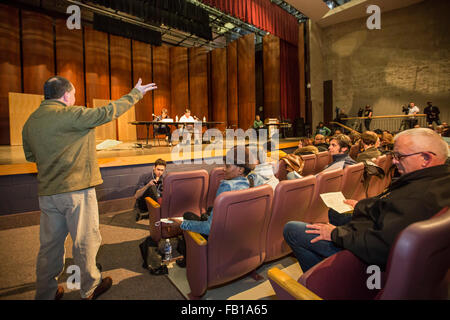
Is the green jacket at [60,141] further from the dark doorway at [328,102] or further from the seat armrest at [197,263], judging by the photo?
the dark doorway at [328,102]

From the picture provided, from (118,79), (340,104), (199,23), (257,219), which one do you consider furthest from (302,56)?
(257,219)

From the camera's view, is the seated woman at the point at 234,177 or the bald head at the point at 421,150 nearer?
the bald head at the point at 421,150

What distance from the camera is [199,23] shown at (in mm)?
8641

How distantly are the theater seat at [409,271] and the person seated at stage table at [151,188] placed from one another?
2.12 m

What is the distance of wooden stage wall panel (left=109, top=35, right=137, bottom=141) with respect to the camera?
10.1 m

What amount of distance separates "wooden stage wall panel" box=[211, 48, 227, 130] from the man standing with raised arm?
418 inches

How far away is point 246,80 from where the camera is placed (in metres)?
11.1

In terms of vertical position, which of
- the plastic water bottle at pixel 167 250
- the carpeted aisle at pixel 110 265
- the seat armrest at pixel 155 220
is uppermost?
the seat armrest at pixel 155 220

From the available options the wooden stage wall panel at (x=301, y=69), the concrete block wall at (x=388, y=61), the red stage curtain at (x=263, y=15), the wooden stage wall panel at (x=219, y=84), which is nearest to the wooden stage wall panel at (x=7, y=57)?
the red stage curtain at (x=263, y=15)

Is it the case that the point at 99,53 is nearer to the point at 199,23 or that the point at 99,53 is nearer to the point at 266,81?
the point at 199,23

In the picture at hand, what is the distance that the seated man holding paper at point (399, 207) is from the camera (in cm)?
98

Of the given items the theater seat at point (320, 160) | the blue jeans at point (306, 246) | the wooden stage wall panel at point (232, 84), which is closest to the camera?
the blue jeans at point (306, 246)

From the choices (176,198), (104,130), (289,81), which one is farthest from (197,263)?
(289,81)
